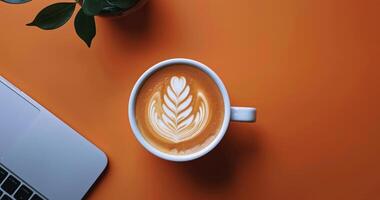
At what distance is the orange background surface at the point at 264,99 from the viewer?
618mm

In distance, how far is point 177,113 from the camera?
56 centimetres

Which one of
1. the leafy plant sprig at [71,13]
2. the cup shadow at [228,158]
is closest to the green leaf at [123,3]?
the leafy plant sprig at [71,13]

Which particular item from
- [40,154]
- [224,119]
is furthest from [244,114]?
[40,154]

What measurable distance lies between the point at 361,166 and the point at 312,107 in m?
0.12

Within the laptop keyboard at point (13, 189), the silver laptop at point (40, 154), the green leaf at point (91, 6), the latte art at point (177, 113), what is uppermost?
the green leaf at point (91, 6)

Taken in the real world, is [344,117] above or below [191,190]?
above

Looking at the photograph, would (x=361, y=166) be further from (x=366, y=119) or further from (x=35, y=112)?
(x=35, y=112)

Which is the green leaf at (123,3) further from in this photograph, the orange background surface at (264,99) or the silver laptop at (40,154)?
the silver laptop at (40,154)

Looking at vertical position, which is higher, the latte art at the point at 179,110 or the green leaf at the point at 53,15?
the green leaf at the point at 53,15

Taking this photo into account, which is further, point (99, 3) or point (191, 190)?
point (191, 190)

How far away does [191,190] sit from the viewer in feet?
2.03

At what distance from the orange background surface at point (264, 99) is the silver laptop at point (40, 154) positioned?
0.07 ft

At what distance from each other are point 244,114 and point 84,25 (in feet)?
0.80

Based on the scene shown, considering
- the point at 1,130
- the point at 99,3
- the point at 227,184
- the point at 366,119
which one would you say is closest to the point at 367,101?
the point at 366,119
